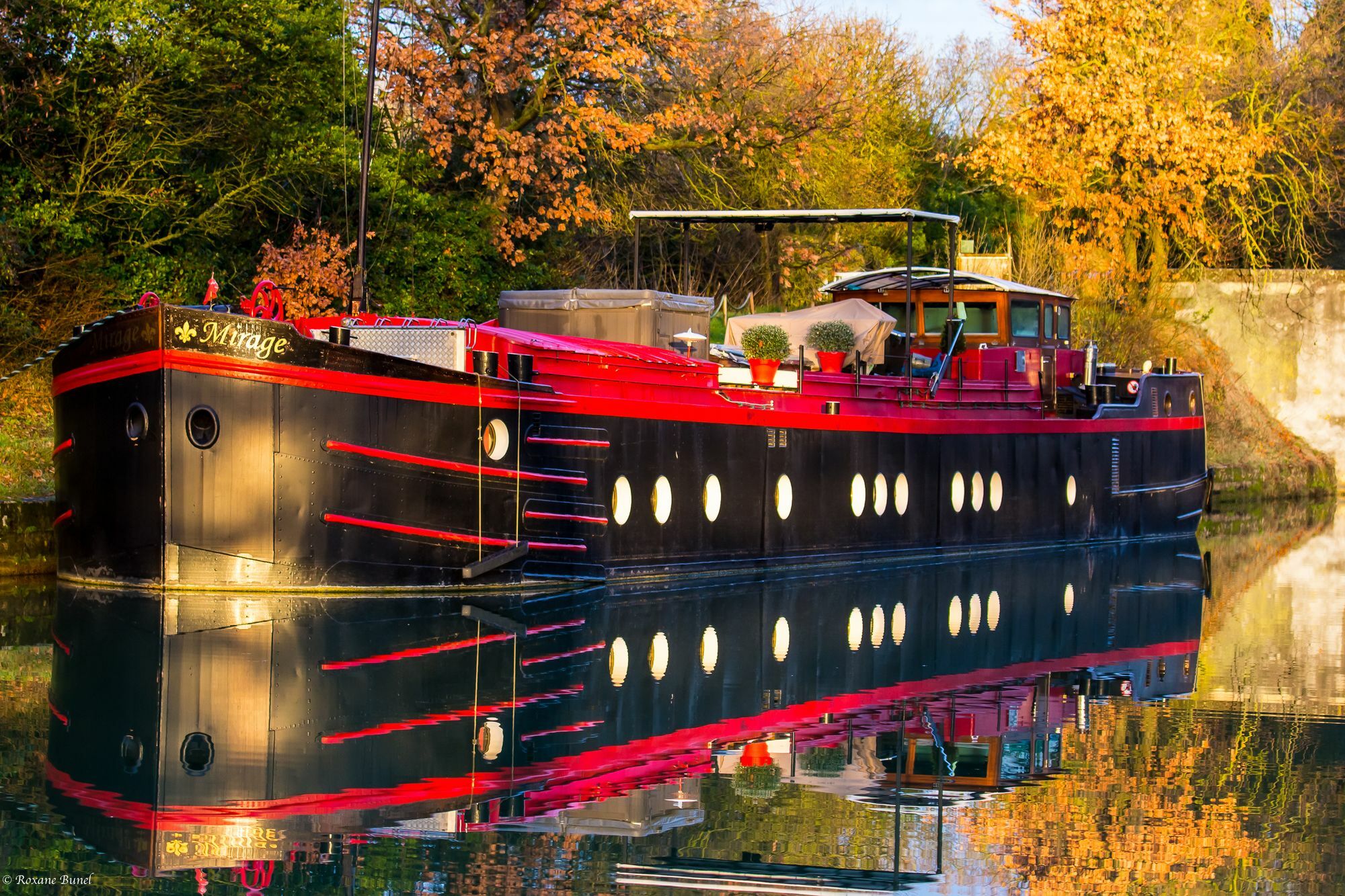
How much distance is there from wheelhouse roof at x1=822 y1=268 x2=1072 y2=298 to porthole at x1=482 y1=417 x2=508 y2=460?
29.8 feet

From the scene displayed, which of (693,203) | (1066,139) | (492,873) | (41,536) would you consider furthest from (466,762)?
(1066,139)

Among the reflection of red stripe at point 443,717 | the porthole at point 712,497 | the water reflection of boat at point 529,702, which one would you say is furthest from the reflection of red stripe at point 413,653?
the porthole at point 712,497

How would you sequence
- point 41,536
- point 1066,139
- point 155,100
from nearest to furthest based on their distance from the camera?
point 41,536, point 155,100, point 1066,139

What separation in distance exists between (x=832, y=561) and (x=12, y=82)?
11799 millimetres

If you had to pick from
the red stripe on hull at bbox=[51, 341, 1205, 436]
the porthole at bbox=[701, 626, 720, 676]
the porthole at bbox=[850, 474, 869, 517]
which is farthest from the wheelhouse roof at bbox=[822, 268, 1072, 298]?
the porthole at bbox=[701, 626, 720, 676]

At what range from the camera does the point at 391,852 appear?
25.6ft

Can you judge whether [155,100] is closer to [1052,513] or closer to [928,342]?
[928,342]

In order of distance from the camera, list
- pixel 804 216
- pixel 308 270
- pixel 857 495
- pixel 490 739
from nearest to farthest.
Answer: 1. pixel 490 739
2. pixel 804 216
3. pixel 857 495
4. pixel 308 270

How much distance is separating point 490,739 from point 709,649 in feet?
13.6

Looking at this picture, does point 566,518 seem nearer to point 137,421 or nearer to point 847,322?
point 137,421

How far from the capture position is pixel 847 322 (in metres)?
22.2

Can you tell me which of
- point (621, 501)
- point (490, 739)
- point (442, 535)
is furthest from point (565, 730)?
point (621, 501)

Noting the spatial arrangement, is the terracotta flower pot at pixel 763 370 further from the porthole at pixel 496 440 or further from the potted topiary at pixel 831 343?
the porthole at pixel 496 440

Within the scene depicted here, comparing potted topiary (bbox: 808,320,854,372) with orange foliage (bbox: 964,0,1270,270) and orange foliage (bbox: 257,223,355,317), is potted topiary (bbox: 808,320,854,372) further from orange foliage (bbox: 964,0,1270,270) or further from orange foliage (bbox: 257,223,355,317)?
orange foliage (bbox: 964,0,1270,270)
